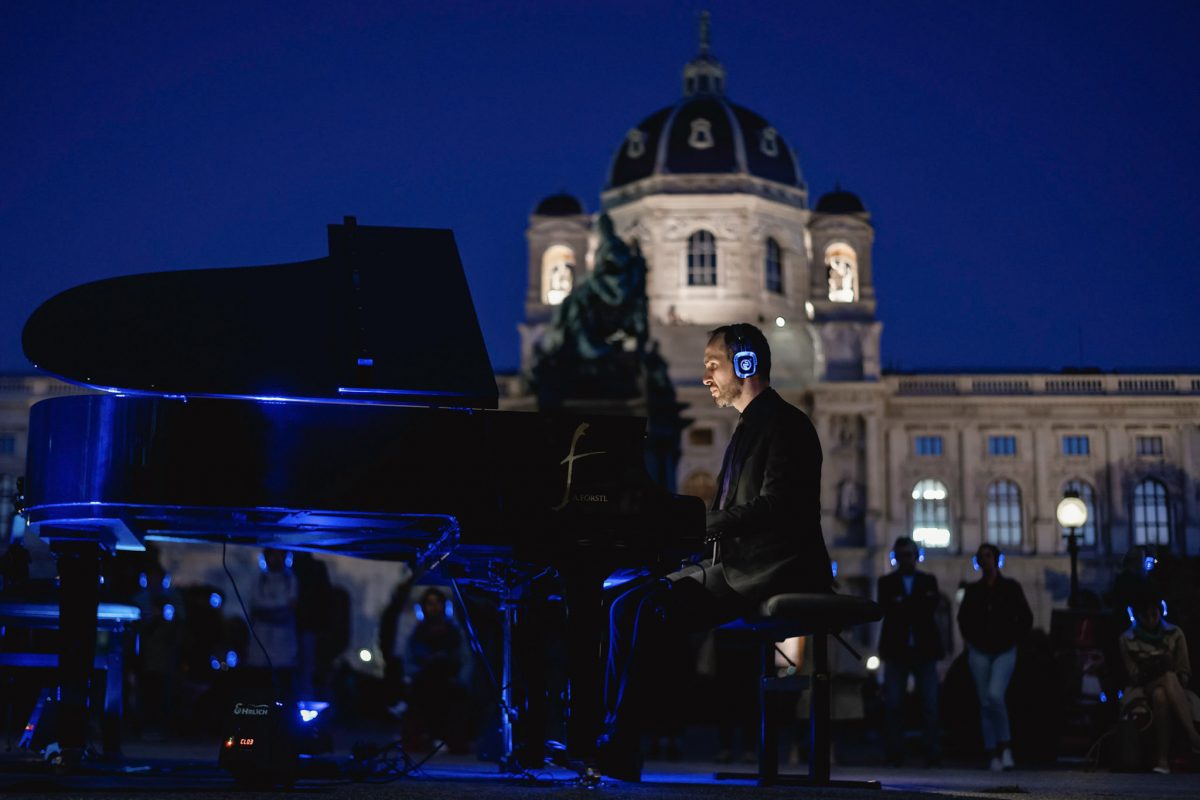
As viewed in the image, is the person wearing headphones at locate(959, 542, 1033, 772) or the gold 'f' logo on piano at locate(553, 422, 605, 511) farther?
the person wearing headphones at locate(959, 542, 1033, 772)

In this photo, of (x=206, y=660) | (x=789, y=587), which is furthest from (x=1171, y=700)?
(x=206, y=660)

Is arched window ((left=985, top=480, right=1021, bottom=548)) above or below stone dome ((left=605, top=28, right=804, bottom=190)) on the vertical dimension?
below

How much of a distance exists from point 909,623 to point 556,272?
53.0m

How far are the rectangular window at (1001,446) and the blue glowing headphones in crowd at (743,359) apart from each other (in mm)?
54375

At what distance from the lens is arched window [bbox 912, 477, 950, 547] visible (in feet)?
194

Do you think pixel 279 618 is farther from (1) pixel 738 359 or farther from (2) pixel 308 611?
(1) pixel 738 359

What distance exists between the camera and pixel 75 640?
316 inches

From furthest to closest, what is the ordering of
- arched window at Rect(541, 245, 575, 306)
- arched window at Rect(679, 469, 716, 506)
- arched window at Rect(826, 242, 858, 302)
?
arched window at Rect(826, 242, 858, 302), arched window at Rect(541, 245, 575, 306), arched window at Rect(679, 469, 716, 506)

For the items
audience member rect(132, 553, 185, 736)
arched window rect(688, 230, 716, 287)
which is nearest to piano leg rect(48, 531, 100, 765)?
audience member rect(132, 553, 185, 736)

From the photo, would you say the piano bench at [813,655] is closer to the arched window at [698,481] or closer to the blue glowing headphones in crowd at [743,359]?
the blue glowing headphones in crowd at [743,359]

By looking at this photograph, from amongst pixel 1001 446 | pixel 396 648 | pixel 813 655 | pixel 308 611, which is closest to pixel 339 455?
pixel 813 655

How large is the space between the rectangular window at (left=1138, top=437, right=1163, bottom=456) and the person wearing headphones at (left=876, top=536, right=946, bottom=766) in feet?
164

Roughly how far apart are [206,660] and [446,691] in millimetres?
8361

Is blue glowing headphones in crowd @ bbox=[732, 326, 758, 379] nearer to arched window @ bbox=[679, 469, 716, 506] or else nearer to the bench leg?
the bench leg
